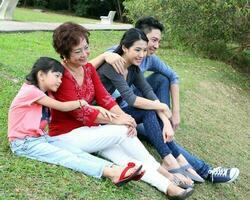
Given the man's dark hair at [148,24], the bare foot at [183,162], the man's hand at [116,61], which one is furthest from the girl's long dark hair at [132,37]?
the bare foot at [183,162]

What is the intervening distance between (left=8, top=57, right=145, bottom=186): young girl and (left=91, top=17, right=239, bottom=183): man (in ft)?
2.38

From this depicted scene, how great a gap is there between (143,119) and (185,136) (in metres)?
1.98

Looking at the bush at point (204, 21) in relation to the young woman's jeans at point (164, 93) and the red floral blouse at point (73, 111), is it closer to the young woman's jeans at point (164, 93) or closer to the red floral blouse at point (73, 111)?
the young woman's jeans at point (164, 93)

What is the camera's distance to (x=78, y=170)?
409cm

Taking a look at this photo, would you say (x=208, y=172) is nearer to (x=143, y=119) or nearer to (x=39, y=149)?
(x=143, y=119)

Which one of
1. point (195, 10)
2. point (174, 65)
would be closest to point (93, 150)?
point (174, 65)

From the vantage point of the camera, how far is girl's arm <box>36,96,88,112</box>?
4.07 m

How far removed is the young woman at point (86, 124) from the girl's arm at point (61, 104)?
0.06 m

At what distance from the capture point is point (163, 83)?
17.2 feet

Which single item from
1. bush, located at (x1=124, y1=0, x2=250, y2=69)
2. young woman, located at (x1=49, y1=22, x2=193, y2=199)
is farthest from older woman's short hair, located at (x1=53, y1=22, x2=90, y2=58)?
bush, located at (x1=124, y1=0, x2=250, y2=69)

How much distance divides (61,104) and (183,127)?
3.20m

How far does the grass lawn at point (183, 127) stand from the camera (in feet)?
12.8

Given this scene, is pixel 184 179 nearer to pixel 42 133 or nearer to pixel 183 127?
pixel 42 133

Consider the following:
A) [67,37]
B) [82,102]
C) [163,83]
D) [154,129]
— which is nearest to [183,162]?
[154,129]
